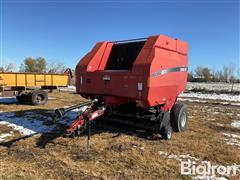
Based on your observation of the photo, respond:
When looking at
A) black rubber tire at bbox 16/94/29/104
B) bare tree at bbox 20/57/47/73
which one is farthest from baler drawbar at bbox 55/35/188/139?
bare tree at bbox 20/57/47/73

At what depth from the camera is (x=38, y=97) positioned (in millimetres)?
12570

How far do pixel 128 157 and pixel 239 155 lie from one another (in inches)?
85.6

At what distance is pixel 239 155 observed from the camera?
4.88m

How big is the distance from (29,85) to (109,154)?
29.2ft

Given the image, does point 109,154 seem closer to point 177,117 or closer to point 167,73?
point 167,73

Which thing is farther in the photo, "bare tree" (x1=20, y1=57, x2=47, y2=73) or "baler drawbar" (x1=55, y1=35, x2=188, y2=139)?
"bare tree" (x1=20, y1=57, x2=47, y2=73)

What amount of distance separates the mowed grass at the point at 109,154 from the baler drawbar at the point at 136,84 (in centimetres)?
38

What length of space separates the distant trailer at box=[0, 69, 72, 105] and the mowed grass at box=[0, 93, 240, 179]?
219 inches

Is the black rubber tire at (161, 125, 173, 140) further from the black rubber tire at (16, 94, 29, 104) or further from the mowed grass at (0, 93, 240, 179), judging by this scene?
the black rubber tire at (16, 94, 29, 104)

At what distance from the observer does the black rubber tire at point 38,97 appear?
12186mm

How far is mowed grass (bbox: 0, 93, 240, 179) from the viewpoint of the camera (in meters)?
3.88

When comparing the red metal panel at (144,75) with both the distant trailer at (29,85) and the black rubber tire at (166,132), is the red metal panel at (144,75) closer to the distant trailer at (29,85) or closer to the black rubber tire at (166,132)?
the black rubber tire at (166,132)

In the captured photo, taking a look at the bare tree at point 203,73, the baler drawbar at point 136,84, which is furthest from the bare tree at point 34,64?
the baler drawbar at point 136,84

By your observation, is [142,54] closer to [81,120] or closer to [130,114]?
[130,114]
